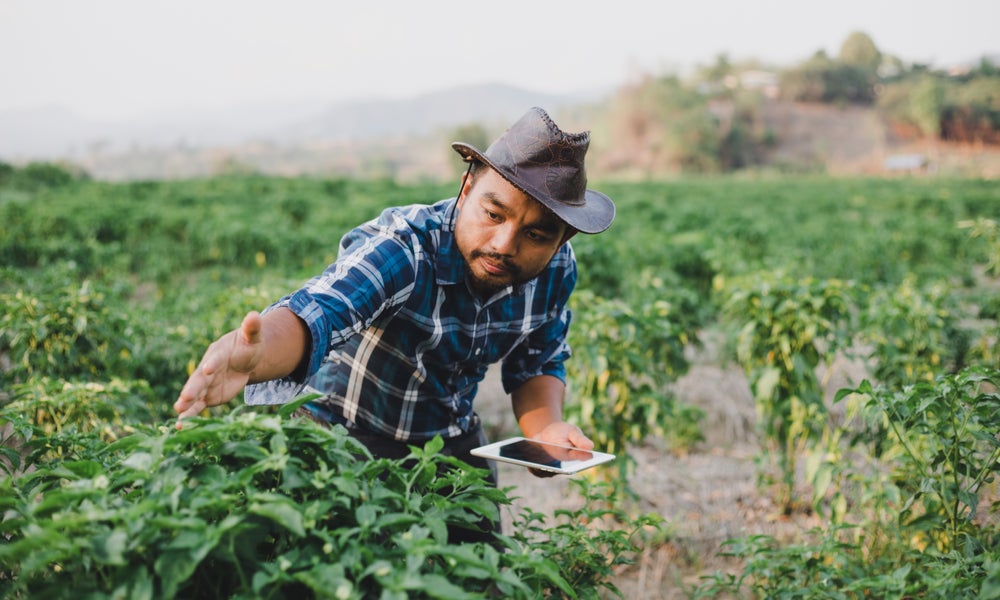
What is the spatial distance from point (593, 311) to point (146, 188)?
18.7 meters

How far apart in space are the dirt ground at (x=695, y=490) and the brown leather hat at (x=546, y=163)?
1404 mm

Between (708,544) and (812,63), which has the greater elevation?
(812,63)

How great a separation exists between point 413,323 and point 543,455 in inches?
19.2

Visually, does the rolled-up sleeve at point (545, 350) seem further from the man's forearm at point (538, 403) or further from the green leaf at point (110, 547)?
the green leaf at point (110, 547)

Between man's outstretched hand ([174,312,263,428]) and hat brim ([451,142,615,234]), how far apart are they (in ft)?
2.17

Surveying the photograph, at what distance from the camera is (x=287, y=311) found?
148cm

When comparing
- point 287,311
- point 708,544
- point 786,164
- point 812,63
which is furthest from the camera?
point 812,63

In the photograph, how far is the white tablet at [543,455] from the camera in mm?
1690

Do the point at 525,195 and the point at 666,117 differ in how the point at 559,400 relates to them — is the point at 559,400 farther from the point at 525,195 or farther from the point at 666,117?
the point at 666,117

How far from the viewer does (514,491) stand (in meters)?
4.09

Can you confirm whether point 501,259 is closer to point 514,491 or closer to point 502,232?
point 502,232

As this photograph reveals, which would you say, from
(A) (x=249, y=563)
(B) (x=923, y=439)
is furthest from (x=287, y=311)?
(B) (x=923, y=439)

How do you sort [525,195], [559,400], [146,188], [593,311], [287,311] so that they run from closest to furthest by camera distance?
[287,311]
[525,195]
[559,400]
[593,311]
[146,188]

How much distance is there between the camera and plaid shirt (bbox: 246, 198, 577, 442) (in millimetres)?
1682
